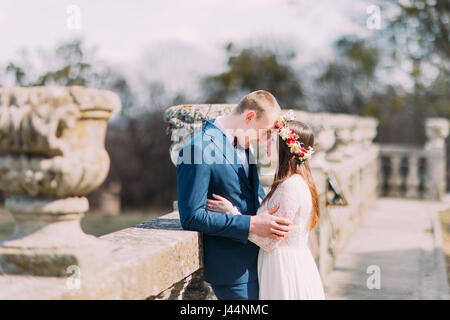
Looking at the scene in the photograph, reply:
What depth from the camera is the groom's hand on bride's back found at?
3115 millimetres

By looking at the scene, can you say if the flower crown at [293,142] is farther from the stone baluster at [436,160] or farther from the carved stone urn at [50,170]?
Result: the stone baluster at [436,160]

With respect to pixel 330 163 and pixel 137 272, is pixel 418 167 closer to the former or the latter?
pixel 330 163

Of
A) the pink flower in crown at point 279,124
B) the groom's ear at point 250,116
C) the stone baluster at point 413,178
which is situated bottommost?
the stone baluster at point 413,178

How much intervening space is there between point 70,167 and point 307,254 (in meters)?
1.54

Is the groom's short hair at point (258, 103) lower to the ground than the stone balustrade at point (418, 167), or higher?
higher

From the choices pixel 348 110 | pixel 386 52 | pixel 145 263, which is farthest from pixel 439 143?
pixel 145 263

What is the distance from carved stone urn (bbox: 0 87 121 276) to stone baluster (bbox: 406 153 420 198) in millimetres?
11969

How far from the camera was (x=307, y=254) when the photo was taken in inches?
131

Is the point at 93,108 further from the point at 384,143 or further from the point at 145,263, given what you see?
the point at 384,143

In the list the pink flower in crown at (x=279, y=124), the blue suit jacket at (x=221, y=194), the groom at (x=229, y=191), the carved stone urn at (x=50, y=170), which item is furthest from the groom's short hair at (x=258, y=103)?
the carved stone urn at (x=50, y=170)

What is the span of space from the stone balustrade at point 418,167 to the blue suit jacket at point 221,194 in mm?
10899

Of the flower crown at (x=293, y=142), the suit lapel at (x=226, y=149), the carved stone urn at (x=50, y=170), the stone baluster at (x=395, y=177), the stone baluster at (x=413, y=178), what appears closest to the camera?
the carved stone urn at (x=50, y=170)

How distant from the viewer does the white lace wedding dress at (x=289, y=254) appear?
3197 mm

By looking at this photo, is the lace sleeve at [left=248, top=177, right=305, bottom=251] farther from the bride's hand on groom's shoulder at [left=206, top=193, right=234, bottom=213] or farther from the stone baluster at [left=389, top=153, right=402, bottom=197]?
the stone baluster at [left=389, top=153, right=402, bottom=197]
